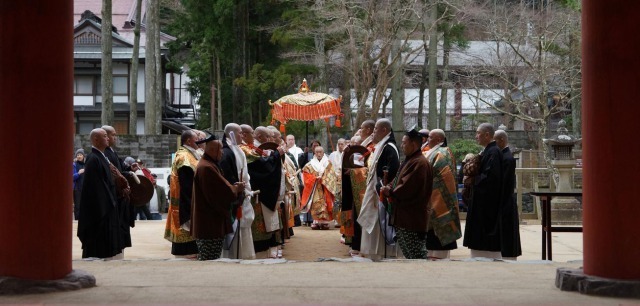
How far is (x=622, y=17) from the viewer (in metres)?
7.34

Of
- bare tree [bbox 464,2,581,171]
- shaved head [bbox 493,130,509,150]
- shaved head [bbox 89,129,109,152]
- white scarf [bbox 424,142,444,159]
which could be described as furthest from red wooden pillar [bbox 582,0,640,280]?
bare tree [bbox 464,2,581,171]

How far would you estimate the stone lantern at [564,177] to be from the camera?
76.2 ft

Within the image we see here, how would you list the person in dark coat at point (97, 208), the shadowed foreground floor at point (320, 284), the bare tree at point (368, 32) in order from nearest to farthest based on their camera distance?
the shadowed foreground floor at point (320, 284) < the person in dark coat at point (97, 208) < the bare tree at point (368, 32)

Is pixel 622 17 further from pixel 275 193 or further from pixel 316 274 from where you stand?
pixel 275 193

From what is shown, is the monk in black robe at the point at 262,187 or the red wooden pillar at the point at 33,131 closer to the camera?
the red wooden pillar at the point at 33,131

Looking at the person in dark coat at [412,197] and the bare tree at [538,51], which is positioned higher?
the bare tree at [538,51]

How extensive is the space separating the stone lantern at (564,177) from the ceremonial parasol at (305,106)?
5543 millimetres

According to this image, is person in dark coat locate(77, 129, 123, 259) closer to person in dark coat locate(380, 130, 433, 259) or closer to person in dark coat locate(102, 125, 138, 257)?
person in dark coat locate(102, 125, 138, 257)

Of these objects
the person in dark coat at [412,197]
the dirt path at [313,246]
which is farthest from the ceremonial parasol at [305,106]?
the person in dark coat at [412,197]

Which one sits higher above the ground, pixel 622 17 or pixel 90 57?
pixel 90 57

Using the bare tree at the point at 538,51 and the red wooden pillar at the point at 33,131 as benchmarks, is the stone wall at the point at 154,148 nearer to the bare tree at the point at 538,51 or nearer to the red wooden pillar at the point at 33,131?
the bare tree at the point at 538,51

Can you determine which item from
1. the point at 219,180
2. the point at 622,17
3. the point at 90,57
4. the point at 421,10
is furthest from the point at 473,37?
the point at 622,17

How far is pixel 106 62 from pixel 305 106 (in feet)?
35.3

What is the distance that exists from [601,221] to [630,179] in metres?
0.39
